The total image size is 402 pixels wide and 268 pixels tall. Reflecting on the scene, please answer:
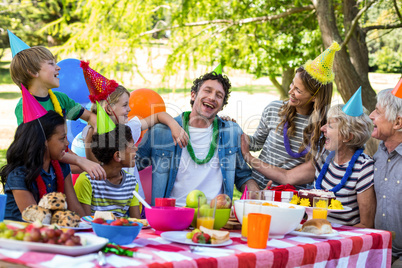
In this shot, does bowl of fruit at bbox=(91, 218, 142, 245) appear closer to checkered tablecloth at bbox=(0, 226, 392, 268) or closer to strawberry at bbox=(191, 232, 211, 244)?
checkered tablecloth at bbox=(0, 226, 392, 268)

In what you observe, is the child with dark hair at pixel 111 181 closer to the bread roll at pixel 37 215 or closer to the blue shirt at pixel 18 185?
the blue shirt at pixel 18 185

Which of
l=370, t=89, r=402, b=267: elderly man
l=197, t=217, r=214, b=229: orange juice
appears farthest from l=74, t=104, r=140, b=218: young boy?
l=370, t=89, r=402, b=267: elderly man

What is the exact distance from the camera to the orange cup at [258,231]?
1.88 meters

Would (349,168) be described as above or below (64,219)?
above

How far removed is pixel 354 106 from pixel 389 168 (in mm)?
446

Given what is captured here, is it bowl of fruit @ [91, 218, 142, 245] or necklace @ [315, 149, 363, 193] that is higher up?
necklace @ [315, 149, 363, 193]

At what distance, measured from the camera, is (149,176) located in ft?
11.8

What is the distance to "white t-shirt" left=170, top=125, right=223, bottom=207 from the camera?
134 inches

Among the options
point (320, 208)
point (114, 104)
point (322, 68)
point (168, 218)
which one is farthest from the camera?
point (322, 68)

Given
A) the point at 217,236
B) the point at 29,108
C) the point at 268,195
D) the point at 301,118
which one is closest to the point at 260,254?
the point at 217,236

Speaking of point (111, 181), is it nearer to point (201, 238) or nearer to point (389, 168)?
point (201, 238)

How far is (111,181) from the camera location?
2803 millimetres

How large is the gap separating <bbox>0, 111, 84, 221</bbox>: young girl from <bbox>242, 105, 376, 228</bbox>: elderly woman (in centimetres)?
162

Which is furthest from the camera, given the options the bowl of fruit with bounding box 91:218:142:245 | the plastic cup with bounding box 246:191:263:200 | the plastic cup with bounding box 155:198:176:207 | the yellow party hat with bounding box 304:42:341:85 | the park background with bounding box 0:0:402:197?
the park background with bounding box 0:0:402:197
